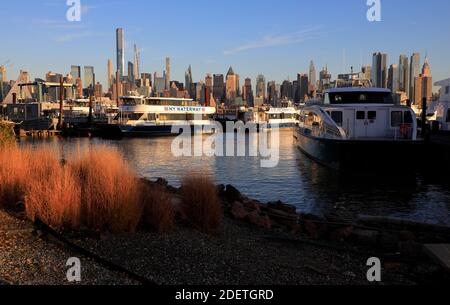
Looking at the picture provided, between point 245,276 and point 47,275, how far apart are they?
2.77m

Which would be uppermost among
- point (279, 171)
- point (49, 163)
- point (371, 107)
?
point (371, 107)

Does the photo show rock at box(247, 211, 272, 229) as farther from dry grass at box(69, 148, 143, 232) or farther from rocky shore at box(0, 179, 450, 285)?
dry grass at box(69, 148, 143, 232)

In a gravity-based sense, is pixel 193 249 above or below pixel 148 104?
below

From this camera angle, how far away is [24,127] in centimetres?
6975

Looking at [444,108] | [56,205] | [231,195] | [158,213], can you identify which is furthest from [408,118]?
[56,205]

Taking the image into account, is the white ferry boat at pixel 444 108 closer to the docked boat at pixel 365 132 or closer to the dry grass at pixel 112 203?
the docked boat at pixel 365 132

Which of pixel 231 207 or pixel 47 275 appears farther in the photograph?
pixel 231 207

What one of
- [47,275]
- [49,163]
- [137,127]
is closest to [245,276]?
[47,275]

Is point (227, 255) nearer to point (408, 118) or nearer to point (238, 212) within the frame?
point (238, 212)

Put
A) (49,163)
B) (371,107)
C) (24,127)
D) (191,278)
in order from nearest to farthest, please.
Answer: (191,278) → (49,163) → (371,107) → (24,127)

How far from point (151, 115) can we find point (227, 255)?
196 ft

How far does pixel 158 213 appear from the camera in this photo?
8.69 m
